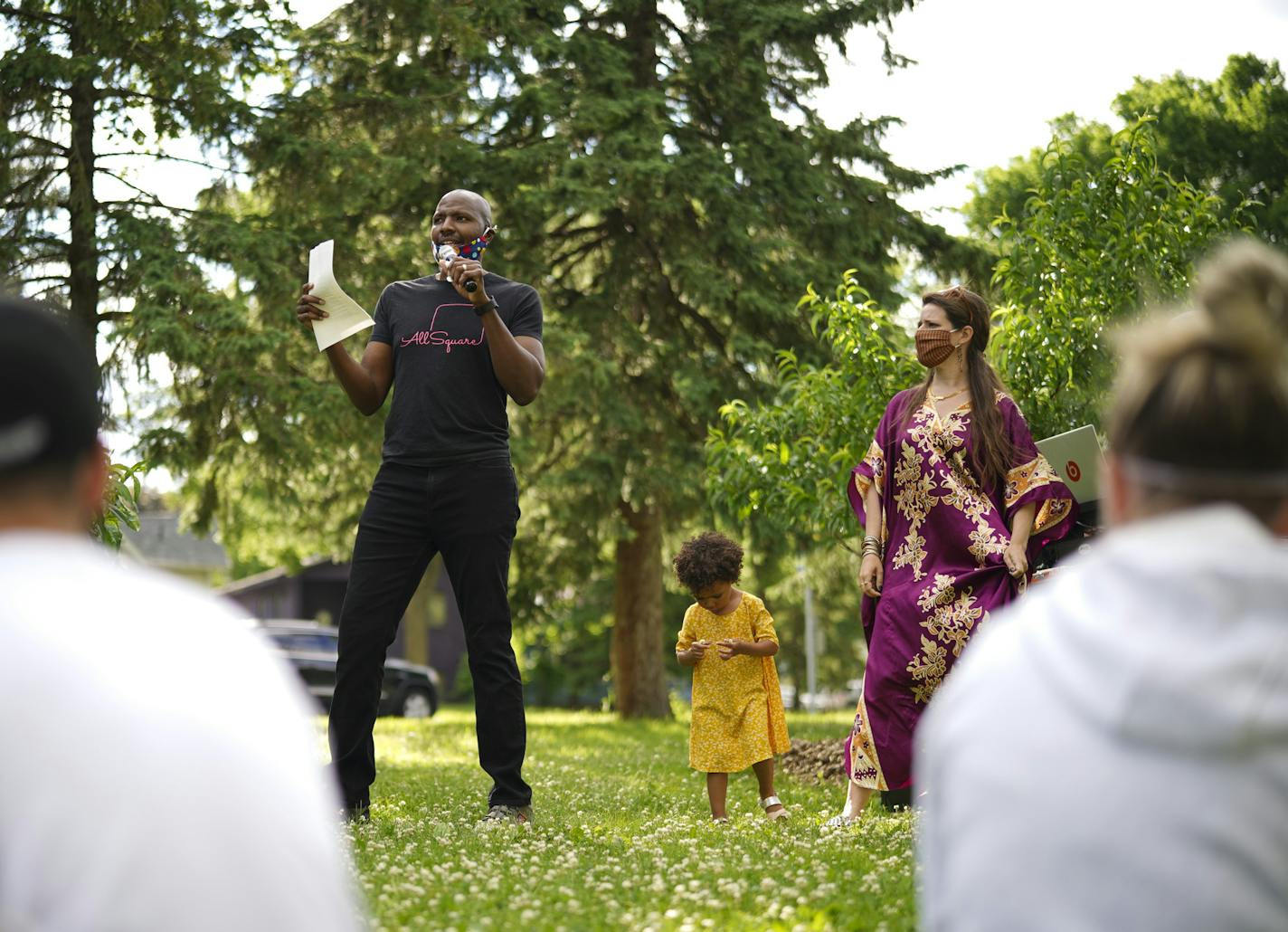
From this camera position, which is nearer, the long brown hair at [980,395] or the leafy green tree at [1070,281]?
the long brown hair at [980,395]

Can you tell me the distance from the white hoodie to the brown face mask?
4623 millimetres

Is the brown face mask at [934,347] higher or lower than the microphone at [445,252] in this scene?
lower

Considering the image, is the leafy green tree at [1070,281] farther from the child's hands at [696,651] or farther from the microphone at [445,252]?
the microphone at [445,252]

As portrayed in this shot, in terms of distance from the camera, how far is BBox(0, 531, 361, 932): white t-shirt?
1.48m

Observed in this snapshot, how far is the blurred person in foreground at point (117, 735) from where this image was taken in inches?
58.6

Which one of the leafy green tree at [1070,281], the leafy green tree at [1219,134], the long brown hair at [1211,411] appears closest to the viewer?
the long brown hair at [1211,411]

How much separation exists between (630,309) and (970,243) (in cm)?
541

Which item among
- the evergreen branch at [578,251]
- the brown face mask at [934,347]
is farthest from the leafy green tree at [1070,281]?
the evergreen branch at [578,251]

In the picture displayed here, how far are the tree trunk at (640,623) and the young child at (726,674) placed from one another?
43.7 ft

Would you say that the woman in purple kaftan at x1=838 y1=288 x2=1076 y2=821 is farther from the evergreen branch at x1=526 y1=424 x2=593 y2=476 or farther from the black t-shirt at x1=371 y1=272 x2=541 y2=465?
the evergreen branch at x1=526 y1=424 x2=593 y2=476

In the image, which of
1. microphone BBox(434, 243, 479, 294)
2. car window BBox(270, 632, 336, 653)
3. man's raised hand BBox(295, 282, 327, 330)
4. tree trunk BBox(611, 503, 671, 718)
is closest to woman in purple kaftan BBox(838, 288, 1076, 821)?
microphone BBox(434, 243, 479, 294)

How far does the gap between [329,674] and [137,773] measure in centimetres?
2688

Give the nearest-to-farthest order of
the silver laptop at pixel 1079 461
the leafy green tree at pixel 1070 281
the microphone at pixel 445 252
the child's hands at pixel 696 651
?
the microphone at pixel 445 252, the silver laptop at pixel 1079 461, the child's hands at pixel 696 651, the leafy green tree at pixel 1070 281

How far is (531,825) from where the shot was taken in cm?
567
